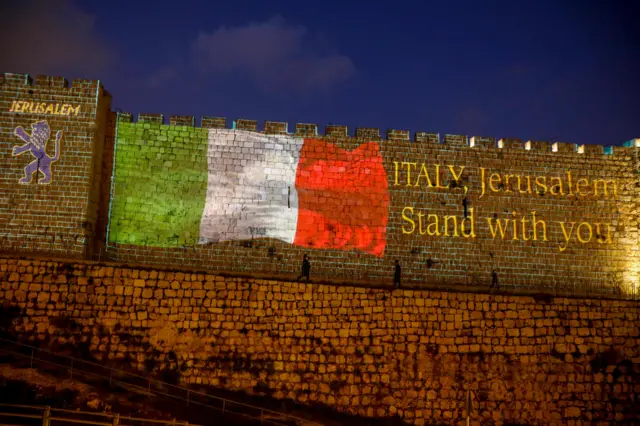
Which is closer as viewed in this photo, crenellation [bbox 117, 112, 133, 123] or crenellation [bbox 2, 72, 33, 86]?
crenellation [bbox 2, 72, 33, 86]

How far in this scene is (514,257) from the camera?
52.4 ft

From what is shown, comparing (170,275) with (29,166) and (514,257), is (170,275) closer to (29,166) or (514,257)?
(29,166)

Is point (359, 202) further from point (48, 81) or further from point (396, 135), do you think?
point (48, 81)

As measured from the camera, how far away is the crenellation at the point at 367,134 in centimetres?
1617

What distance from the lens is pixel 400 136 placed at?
16.3 meters

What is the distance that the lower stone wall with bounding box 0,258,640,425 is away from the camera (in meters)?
12.5

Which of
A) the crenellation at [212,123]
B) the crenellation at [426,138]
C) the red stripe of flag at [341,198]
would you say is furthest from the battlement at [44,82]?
the crenellation at [426,138]

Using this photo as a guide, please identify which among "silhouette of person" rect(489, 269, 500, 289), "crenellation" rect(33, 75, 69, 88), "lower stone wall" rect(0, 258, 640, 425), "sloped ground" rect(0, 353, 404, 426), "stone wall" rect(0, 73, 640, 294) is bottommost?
"sloped ground" rect(0, 353, 404, 426)

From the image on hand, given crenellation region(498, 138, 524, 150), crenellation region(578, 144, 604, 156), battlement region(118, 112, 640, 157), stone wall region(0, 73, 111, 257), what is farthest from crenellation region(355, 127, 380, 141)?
stone wall region(0, 73, 111, 257)

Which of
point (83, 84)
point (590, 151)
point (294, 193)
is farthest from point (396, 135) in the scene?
point (83, 84)

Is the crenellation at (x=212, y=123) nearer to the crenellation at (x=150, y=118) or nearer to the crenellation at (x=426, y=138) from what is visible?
the crenellation at (x=150, y=118)

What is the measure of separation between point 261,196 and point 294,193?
85cm

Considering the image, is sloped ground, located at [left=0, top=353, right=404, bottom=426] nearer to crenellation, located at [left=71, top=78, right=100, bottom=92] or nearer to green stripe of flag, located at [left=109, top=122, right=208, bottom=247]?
green stripe of flag, located at [left=109, top=122, right=208, bottom=247]

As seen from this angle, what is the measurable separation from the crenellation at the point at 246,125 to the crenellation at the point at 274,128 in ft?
0.95
